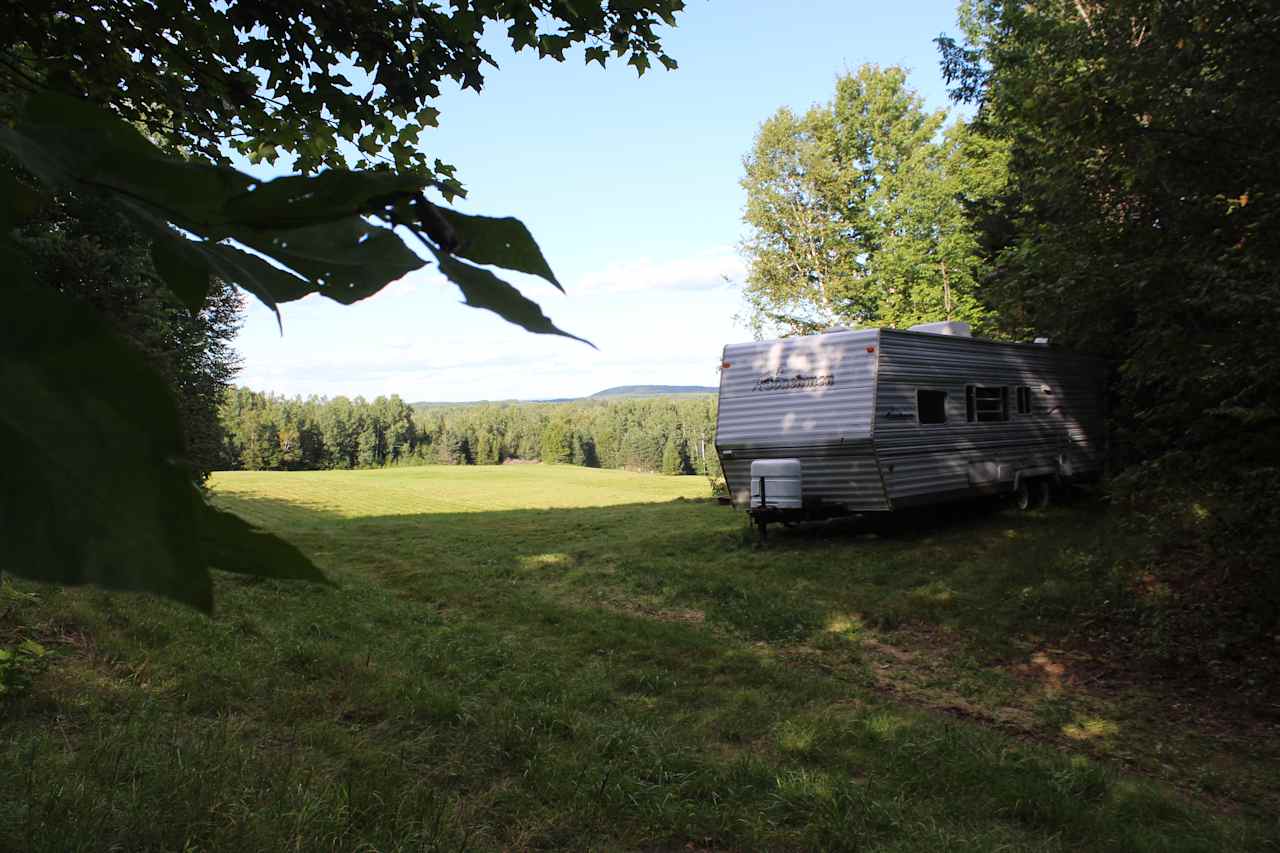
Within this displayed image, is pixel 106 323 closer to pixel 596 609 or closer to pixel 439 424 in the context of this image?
pixel 596 609

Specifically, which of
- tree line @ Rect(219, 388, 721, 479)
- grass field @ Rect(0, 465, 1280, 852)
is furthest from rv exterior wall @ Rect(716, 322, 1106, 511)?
tree line @ Rect(219, 388, 721, 479)

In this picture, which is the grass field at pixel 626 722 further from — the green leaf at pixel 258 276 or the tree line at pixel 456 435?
the tree line at pixel 456 435

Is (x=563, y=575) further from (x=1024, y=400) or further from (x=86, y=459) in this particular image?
(x=86, y=459)

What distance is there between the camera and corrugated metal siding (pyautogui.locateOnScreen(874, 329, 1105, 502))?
1234cm

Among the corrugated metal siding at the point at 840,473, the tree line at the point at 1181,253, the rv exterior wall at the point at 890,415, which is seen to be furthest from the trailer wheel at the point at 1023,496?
the corrugated metal siding at the point at 840,473

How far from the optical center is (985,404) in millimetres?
13883

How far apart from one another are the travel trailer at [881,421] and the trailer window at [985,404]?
2 centimetres

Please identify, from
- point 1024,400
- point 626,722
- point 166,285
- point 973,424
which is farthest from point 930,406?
point 166,285

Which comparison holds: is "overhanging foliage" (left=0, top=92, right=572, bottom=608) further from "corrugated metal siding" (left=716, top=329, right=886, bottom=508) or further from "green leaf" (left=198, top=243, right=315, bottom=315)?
"corrugated metal siding" (left=716, top=329, right=886, bottom=508)

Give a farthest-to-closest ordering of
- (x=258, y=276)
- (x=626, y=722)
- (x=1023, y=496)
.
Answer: (x=1023, y=496)
(x=626, y=722)
(x=258, y=276)

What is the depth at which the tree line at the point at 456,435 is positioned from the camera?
3221 inches

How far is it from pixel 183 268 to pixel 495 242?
235mm

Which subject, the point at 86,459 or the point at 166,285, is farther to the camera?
the point at 166,285

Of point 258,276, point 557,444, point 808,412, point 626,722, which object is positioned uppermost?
point 557,444
